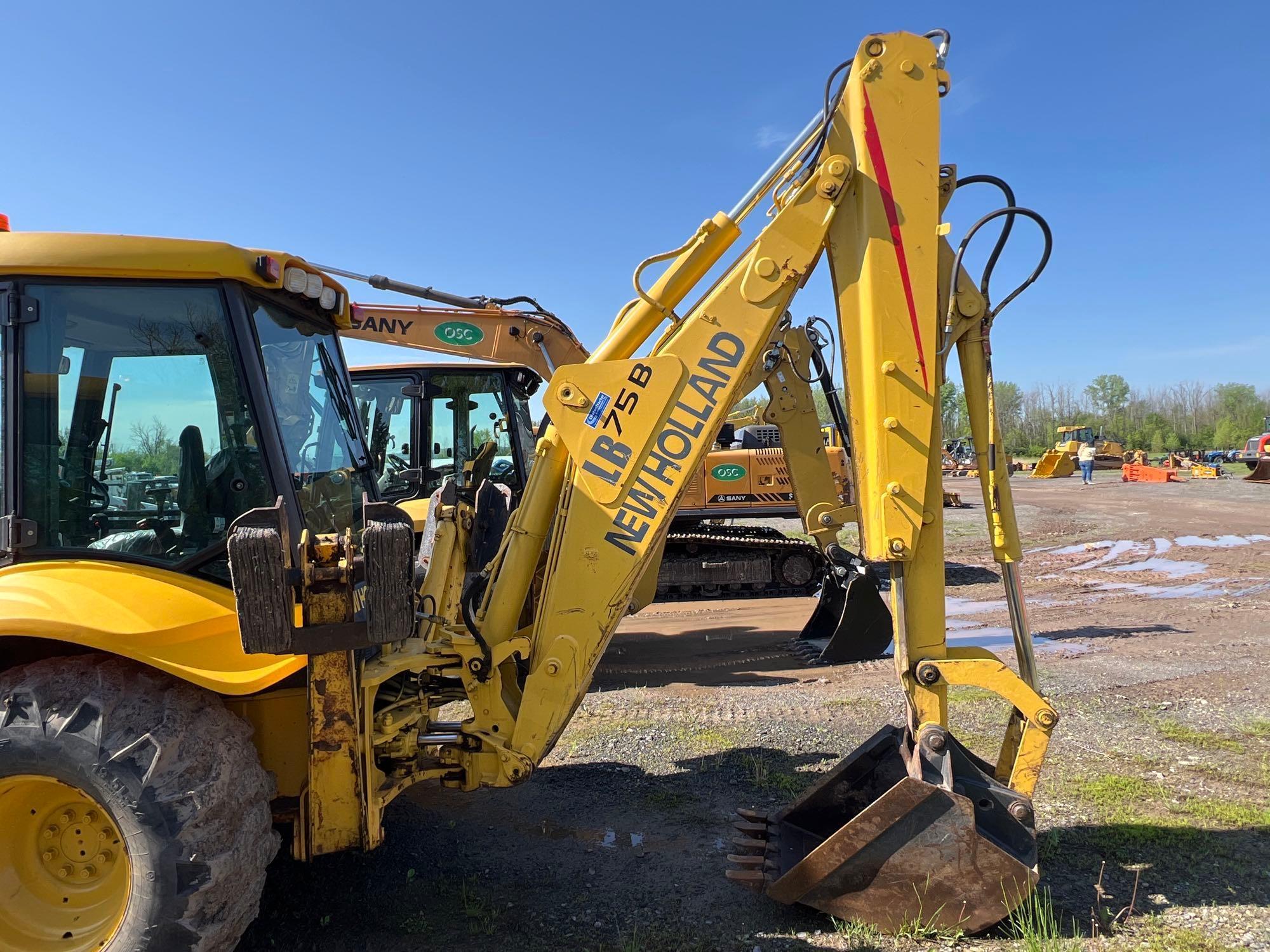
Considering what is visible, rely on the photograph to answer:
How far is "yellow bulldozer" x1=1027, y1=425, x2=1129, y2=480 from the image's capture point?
36812 mm

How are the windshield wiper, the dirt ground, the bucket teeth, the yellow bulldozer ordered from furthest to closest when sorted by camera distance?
1. the yellow bulldozer
2. the windshield wiper
3. the bucket teeth
4. the dirt ground

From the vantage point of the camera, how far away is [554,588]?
310cm

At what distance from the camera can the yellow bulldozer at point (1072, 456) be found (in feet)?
121

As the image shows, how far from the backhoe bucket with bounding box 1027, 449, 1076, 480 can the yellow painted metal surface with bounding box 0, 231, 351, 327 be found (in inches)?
1562

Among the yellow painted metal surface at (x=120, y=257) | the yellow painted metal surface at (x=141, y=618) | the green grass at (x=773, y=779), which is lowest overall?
the green grass at (x=773, y=779)

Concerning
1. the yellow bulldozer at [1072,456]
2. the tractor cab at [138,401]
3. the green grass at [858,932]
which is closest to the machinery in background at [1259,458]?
the yellow bulldozer at [1072,456]

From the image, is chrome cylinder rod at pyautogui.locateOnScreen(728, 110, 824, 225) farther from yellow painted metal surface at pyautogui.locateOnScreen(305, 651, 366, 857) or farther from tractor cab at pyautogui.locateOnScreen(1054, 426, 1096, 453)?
tractor cab at pyautogui.locateOnScreen(1054, 426, 1096, 453)

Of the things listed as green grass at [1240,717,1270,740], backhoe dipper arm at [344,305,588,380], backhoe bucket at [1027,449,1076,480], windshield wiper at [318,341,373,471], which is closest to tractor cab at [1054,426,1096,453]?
backhoe bucket at [1027,449,1076,480]

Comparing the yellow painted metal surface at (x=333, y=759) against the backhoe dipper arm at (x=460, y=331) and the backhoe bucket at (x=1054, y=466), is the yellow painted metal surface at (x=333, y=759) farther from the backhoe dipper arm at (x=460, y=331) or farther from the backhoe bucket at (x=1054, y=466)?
the backhoe bucket at (x=1054, y=466)

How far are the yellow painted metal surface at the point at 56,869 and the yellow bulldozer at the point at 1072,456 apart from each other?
4002 cm

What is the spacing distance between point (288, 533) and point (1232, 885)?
3961 millimetres

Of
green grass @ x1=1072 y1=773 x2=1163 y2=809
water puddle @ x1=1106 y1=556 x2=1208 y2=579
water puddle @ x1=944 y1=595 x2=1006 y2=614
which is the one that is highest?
green grass @ x1=1072 y1=773 x2=1163 y2=809

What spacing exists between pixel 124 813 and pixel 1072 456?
44.4 meters

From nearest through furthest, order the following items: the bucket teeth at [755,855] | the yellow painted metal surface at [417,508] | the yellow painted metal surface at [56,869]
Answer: the yellow painted metal surface at [56,869] < the bucket teeth at [755,855] < the yellow painted metal surface at [417,508]
